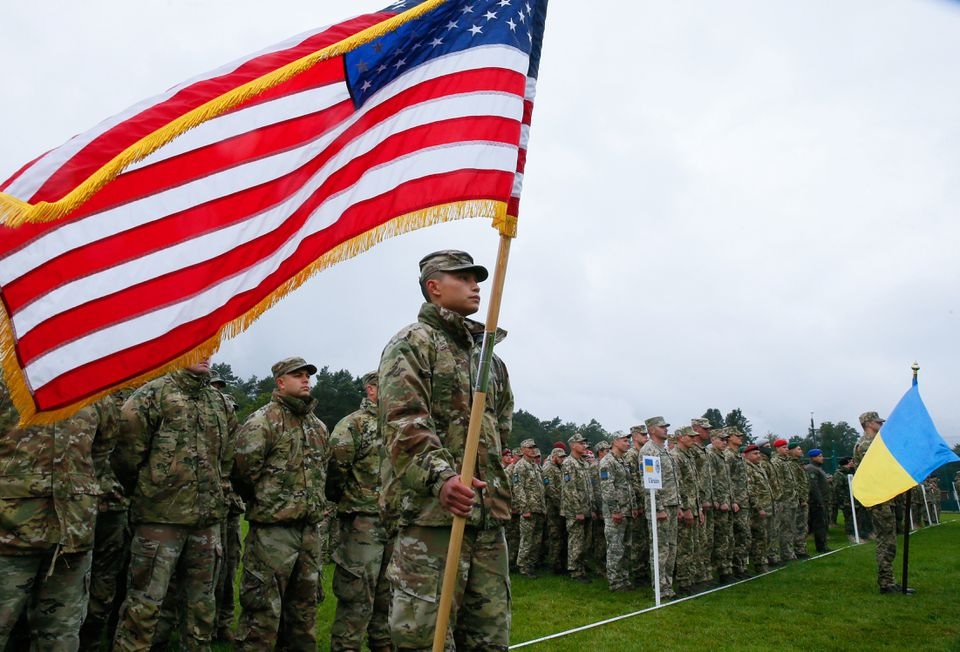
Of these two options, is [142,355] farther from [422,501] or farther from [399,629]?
[399,629]

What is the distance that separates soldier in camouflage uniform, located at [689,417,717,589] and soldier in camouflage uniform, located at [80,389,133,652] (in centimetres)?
885

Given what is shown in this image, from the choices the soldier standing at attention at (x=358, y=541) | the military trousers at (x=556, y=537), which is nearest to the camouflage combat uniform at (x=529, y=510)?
the military trousers at (x=556, y=537)

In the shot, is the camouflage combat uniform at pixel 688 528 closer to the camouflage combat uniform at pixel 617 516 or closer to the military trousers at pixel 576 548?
the camouflage combat uniform at pixel 617 516

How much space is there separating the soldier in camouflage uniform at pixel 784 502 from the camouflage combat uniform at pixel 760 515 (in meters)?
0.51

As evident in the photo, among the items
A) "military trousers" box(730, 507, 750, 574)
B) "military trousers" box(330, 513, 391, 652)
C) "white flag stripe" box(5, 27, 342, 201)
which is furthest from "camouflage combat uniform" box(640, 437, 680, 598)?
"white flag stripe" box(5, 27, 342, 201)

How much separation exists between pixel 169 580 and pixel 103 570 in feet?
3.99

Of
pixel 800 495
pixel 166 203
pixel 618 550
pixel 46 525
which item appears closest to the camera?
pixel 166 203

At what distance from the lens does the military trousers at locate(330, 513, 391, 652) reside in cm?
605

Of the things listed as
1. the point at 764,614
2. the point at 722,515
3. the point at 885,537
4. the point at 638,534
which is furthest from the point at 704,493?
the point at 764,614

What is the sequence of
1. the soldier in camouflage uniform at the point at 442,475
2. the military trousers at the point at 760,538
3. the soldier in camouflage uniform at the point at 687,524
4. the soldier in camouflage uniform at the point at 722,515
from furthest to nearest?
the military trousers at the point at 760,538
the soldier in camouflage uniform at the point at 722,515
the soldier in camouflage uniform at the point at 687,524
the soldier in camouflage uniform at the point at 442,475

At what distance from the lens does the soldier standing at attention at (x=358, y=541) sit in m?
6.09

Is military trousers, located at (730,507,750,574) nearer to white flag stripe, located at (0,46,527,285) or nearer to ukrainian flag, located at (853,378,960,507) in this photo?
ukrainian flag, located at (853,378,960,507)

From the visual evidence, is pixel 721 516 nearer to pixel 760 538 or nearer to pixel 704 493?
pixel 704 493

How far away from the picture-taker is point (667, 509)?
35.5ft
